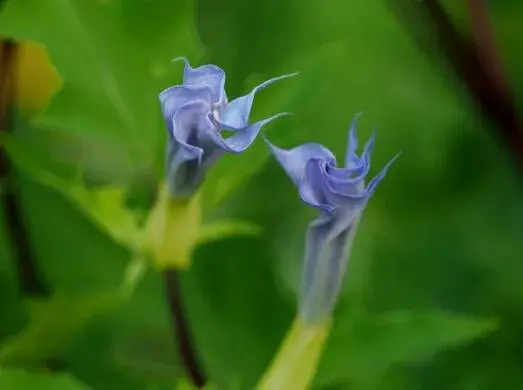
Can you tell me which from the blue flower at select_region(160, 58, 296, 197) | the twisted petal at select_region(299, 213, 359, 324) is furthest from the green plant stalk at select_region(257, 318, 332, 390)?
the blue flower at select_region(160, 58, 296, 197)

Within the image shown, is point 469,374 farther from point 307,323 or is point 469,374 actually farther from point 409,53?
point 409,53

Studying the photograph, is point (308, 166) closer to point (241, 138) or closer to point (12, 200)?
point (241, 138)

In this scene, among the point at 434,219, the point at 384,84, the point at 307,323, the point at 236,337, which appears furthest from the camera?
the point at 384,84

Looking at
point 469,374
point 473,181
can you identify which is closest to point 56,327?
point 469,374

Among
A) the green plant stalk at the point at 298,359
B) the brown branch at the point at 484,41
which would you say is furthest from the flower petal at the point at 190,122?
the brown branch at the point at 484,41

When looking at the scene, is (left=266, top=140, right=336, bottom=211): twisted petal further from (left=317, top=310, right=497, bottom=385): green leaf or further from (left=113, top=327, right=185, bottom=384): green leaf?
(left=113, top=327, right=185, bottom=384): green leaf
